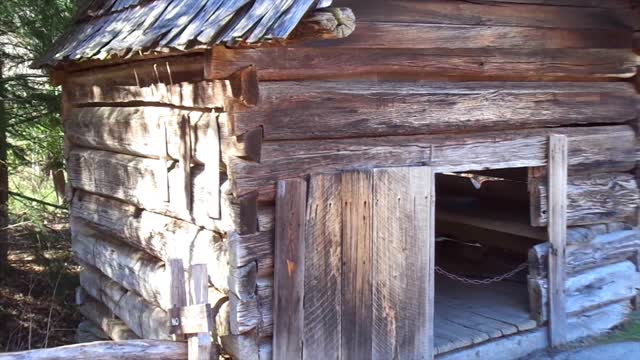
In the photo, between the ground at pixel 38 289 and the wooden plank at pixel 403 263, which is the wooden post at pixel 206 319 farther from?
the ground at pixel 38 289

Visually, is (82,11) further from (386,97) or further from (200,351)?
(200,351)

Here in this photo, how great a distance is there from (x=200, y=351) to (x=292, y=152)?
58.7 inches

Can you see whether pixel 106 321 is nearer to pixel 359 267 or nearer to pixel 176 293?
pixel 359 267

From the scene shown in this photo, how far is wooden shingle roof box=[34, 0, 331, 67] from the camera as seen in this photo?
4562 millimetres

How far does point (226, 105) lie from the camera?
5223 mm

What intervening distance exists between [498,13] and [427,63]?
824mm

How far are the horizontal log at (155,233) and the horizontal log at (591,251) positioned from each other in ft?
9.36

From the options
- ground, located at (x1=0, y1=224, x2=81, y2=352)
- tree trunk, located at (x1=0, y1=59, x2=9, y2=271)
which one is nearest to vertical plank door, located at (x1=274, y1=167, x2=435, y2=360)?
ground, located at (x1=0, y1=224, x2=81, y2=352)

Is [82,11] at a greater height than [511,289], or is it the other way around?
[82,11]

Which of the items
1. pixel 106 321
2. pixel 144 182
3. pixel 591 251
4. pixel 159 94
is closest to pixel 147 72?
pixel 159 94

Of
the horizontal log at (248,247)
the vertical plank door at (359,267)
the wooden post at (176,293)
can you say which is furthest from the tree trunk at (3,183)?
the wooden post at (176,293)

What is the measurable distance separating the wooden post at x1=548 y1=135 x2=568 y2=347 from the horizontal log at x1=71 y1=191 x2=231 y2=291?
2974 mm

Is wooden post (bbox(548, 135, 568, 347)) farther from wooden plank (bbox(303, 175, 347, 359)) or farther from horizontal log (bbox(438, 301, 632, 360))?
wooden plank (bbox(303, 175, 347, 359))

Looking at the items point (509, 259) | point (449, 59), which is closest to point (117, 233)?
point (449, 59)
